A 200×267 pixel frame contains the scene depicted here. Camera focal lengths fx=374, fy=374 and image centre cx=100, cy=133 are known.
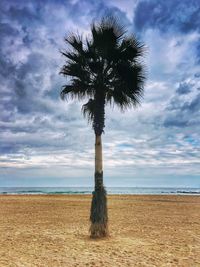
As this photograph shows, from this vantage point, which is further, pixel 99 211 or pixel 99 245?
pixel 99 211

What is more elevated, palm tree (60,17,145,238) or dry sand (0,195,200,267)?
palm tree (60,17,145,238)

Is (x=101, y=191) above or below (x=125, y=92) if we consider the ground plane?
below

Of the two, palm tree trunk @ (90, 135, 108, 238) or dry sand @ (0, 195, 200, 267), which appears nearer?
dry sand @ (0, 195, 200, 267)

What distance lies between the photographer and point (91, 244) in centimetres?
1376

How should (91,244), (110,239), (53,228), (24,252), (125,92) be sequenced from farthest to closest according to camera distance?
(53,228) → (125,92) → (110,239) → (91,244) → (24,252)

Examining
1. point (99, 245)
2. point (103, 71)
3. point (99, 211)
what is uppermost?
point (103, 71)

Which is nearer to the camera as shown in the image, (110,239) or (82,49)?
(110,239)

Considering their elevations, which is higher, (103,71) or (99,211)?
(103,71)

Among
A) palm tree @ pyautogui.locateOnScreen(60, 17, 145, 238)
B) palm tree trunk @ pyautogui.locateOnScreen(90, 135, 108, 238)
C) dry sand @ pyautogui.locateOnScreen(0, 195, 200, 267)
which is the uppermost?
palm tree @ pyautogui.locateOnScreen(60, 17, 145, 238)

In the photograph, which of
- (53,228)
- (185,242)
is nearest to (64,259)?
(185,242)

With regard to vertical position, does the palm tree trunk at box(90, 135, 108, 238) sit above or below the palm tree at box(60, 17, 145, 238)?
below

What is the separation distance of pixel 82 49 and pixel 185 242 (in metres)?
8.91

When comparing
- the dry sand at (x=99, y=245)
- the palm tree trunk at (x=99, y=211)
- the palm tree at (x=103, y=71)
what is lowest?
the dry sand at (x=99, y=245)

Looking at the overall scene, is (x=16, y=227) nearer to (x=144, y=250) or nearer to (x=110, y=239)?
(x=110, y=239)
